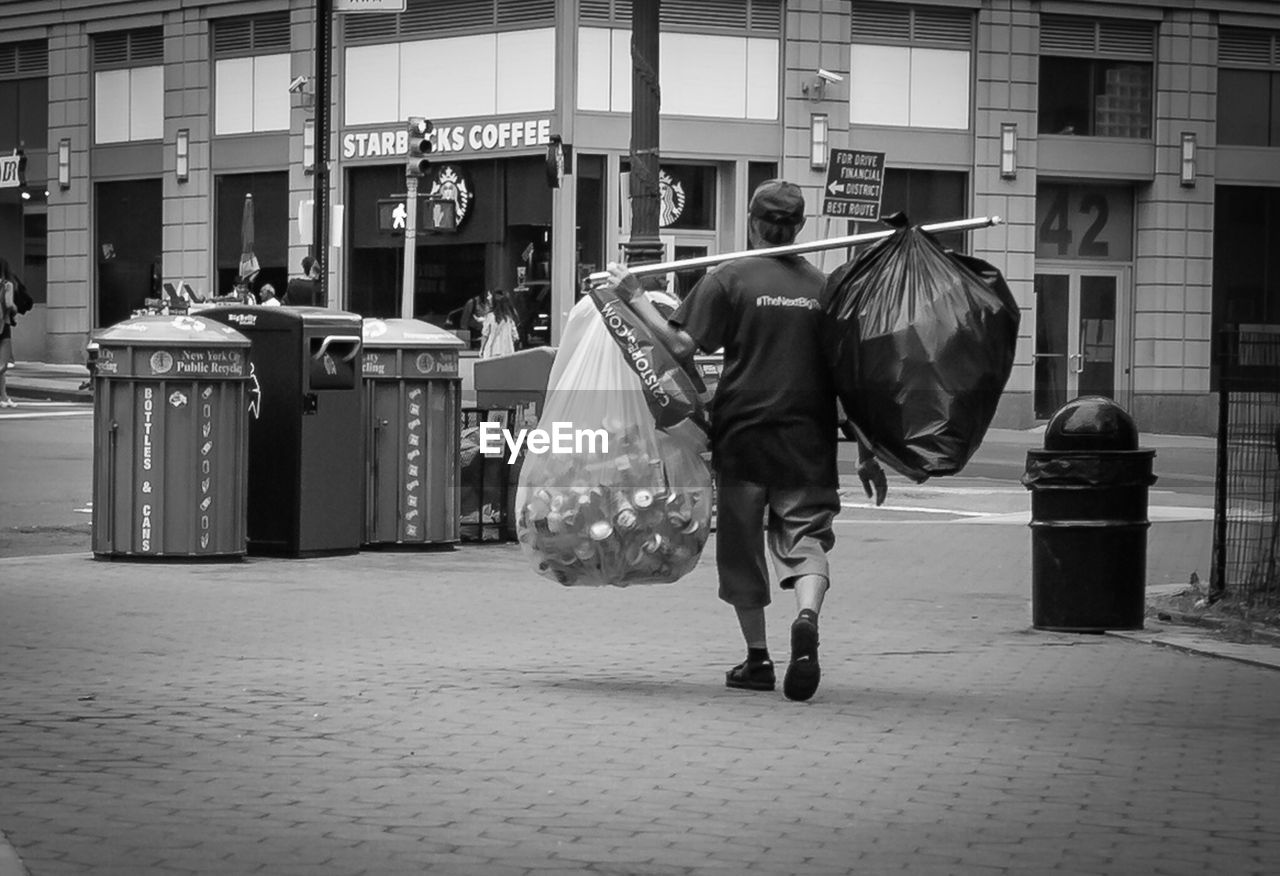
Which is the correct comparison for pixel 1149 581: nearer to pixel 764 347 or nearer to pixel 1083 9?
pixel 764 347

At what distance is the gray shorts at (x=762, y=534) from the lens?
26.6 feet

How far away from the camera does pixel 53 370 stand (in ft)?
125

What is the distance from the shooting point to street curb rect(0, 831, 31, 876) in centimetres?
519

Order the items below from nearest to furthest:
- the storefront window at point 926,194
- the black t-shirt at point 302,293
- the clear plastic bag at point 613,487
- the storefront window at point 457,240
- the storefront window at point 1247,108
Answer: the clear plastic bag at point 613,487 → the black t-shirt at point 302,293 → the storefront window at point 457,240 → the storefront window at point 926,194 → the storefront window at point 1247,108

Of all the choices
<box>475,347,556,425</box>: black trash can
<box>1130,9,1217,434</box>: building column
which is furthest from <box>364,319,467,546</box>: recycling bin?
<box>1130,9,1217,434</box>: building column

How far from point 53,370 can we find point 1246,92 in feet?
69.0

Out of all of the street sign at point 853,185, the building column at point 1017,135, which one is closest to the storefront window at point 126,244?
the building column at point 1017,135

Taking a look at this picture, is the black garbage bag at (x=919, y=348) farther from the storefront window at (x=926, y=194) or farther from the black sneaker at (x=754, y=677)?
the storefront window at (x=926, y=194)

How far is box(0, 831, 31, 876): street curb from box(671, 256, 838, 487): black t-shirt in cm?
347

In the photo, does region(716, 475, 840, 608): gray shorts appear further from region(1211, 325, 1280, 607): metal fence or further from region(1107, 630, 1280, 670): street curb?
region(1211, 325, 1280, 607): metal fence

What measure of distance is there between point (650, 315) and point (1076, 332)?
2719 centimetres

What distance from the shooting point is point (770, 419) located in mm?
8078

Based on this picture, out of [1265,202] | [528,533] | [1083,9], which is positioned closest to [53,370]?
[1083,9]

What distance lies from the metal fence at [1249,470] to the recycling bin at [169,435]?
553 cm
